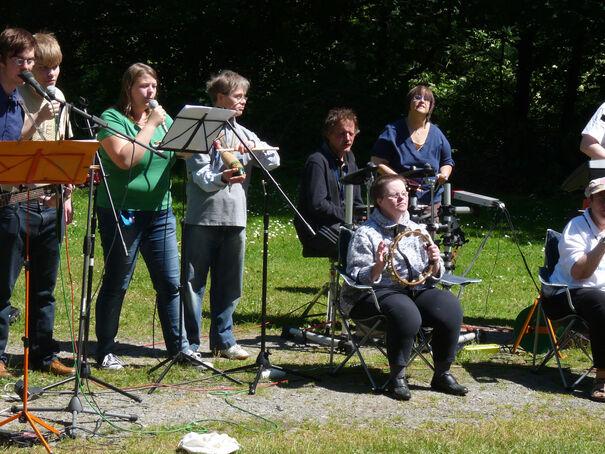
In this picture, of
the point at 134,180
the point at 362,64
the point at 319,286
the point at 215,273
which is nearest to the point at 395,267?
the point at 215,273

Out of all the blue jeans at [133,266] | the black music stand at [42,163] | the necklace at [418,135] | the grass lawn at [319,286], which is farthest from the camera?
the necklace at [418,135]

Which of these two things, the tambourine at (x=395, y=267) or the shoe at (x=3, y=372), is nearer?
the shoe at (x=3, y=372)

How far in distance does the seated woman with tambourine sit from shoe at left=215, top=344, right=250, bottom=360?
3.00ft

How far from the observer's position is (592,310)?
557cm

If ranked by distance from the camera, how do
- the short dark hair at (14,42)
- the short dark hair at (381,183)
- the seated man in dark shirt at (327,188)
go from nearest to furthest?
the short dark hair at (14,42), the short dark hair at (381,183), the seated man in dark shirt at (327,188)

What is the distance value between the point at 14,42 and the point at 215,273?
7.19 feet

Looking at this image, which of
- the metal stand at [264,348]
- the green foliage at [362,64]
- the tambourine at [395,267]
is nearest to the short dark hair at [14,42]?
the metal stand at [264,348]

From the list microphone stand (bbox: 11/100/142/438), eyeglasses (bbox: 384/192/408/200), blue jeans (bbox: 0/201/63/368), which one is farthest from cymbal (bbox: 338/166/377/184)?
blue jeans (bbox: 0/201/63/368)

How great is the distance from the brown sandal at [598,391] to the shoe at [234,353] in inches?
91.8

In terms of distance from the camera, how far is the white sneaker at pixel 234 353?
6155mm

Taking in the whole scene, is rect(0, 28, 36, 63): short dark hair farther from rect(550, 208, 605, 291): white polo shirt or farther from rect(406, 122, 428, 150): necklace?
rect(550, 208, 605, 291): white polo shirt

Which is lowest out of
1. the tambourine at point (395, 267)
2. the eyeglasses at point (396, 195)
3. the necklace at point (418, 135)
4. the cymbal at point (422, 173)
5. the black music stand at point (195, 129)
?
the tambourine at point (395, 267)

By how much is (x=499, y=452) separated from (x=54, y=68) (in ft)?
10.9

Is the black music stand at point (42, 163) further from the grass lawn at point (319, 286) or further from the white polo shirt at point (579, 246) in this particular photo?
the white polo shirt at point (579, 246)
